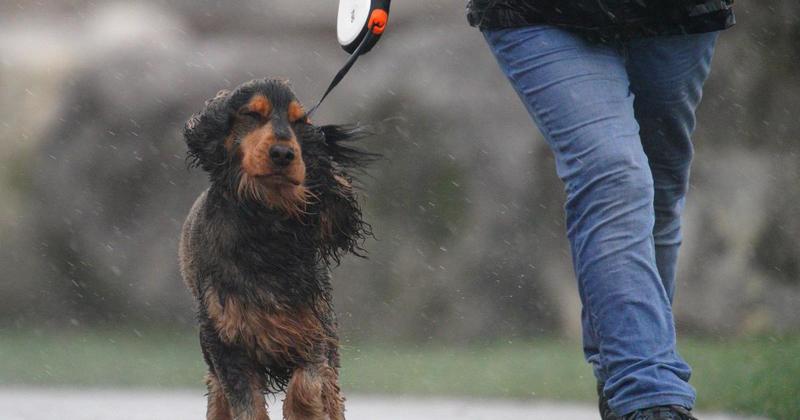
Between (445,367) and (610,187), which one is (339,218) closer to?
(610,187)

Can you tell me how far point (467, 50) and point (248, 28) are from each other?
176 cm

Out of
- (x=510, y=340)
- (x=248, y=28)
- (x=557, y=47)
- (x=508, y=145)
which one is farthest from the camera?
(x=248, y=28)

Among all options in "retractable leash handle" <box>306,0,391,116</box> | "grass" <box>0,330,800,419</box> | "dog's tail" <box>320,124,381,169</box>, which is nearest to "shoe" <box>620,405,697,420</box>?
"retractable leash handle" <box>306,0,391,116</box>

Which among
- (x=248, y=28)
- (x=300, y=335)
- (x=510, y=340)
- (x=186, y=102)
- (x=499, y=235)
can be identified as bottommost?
(x=300, y=335)

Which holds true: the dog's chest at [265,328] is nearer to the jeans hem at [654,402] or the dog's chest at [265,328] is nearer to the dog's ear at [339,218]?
the dog's ear at [339,218]

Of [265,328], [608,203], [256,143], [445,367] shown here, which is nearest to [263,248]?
[265,328]

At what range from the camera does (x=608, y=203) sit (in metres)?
2.95

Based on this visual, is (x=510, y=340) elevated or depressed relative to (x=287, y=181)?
elevated

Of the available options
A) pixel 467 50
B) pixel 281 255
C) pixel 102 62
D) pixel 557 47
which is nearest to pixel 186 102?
pixel 102 62

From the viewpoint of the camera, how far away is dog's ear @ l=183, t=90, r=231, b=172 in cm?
385

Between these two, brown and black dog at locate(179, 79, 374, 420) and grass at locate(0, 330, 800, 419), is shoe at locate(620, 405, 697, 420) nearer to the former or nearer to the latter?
brown and black dog at locate(179, 79, 374, 420)

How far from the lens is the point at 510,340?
27.3 ft

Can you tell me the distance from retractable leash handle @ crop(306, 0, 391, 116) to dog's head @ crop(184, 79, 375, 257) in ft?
0.73

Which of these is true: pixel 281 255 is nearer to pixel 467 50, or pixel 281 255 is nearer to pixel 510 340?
pixel 510 340
